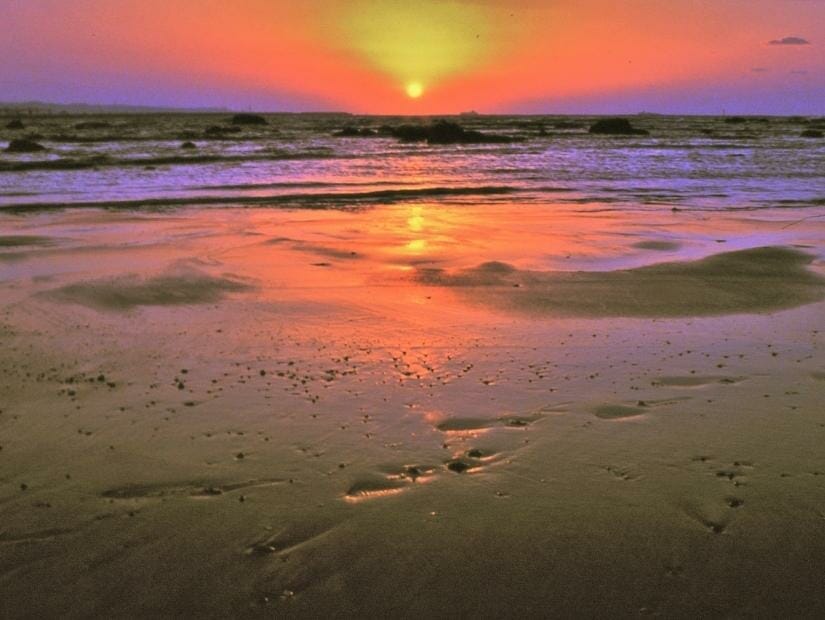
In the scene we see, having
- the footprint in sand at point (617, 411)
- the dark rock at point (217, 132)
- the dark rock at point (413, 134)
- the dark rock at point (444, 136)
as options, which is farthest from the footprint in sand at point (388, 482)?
the dark rock at point (217, 132)

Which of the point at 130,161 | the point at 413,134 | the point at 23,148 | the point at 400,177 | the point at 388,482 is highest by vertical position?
the point at 413,134

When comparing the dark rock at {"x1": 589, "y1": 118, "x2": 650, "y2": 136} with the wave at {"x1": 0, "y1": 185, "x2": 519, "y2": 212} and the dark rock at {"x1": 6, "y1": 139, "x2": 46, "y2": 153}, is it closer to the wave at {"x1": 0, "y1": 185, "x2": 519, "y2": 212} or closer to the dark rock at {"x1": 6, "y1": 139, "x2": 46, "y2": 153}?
the wave at {"x1": 0, "y1": 185, "x2": 519, "y2": 212}

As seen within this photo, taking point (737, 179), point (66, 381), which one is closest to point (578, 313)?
point (66, 381)

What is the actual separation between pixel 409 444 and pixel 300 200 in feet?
45.3

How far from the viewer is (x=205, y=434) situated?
451cm

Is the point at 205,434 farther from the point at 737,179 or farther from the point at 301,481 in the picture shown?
the point at 737,179

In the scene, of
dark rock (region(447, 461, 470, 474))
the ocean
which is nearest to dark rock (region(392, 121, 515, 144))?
the ocean

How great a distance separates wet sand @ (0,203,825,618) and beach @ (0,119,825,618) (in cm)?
2

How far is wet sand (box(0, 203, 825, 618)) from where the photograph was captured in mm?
3094

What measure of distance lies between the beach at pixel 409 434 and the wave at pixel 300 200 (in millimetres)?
5746

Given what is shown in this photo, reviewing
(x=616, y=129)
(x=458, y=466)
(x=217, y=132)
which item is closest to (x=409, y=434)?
(x=458, y=466)

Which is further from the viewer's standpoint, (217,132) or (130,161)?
(217,132)

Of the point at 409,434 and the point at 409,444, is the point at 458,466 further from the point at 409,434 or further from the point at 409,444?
the point at 409,434

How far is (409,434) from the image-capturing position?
14.9 feet
